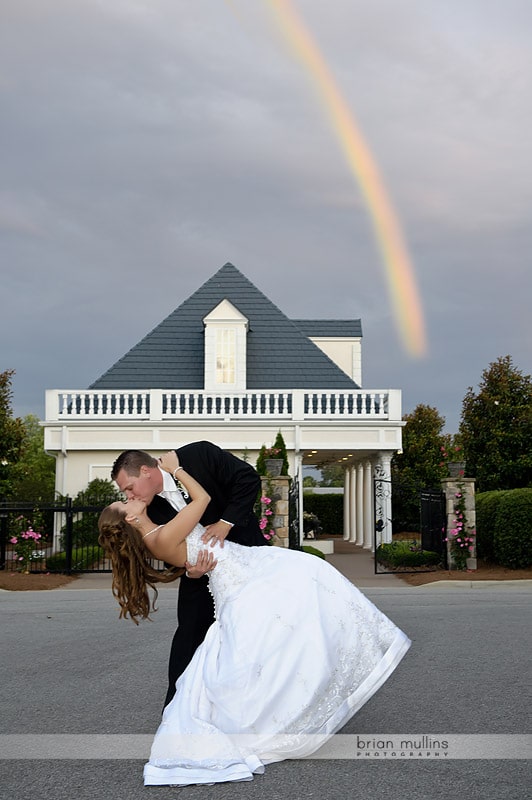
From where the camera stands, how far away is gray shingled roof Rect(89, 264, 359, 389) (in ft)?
99.1

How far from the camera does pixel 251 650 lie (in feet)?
16.0

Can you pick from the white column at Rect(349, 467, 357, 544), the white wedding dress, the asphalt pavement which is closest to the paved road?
the asphalt pavement

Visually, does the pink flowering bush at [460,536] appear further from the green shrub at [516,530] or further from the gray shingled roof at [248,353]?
the gray shingled roof at [248,353]

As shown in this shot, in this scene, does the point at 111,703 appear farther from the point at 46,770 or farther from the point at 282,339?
the point at 282,339

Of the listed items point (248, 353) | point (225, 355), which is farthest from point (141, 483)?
point (248, 353)

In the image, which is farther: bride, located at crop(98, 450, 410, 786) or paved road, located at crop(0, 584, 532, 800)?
bride, located at crop(98, 450, 410, 786)

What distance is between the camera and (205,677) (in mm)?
4945

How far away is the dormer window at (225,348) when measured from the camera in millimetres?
29594

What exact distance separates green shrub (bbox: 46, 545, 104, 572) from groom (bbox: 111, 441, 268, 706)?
16029mm

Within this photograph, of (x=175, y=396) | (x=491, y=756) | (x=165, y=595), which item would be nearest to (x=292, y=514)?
(x=165, y=595)

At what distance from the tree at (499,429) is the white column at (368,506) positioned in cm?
374

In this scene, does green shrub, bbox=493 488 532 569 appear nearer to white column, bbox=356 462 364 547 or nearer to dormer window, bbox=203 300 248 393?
white column, bbox=356 462 364 547

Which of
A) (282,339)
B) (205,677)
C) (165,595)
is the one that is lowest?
(165,595)

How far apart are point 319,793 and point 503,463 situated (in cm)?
2786
